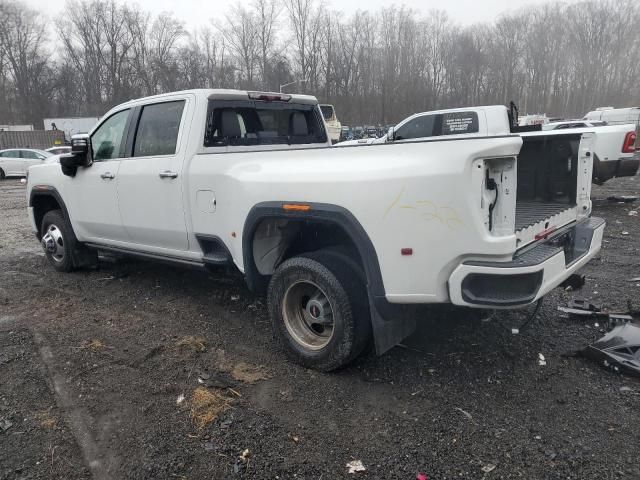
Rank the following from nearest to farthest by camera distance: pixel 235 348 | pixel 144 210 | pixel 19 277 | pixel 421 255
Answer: pixel 421 255
pixel 235 348
pixel 144 210
pixel 19 277

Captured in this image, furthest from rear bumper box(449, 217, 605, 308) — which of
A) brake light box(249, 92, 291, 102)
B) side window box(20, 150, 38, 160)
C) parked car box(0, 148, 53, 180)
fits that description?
side window box(20, 150, 38, 160)

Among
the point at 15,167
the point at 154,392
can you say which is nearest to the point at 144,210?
the point at 154,392

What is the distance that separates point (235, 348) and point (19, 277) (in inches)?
154

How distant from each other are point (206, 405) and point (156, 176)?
2205 mm

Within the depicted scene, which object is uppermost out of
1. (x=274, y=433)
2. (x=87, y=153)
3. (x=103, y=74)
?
(x=103, y=74)

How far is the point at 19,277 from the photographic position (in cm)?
637

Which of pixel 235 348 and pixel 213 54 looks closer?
pixel 235 348

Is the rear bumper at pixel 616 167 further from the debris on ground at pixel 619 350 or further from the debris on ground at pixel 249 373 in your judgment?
the debris on ground at pixel 249 373

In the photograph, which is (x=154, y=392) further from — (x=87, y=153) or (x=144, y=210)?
(x=87, y=153)

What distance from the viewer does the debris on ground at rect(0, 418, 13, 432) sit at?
3012 millimetres

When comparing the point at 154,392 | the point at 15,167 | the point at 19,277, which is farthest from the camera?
the point at 15,167

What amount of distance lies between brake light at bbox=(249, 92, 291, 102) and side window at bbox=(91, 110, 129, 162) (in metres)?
1.37

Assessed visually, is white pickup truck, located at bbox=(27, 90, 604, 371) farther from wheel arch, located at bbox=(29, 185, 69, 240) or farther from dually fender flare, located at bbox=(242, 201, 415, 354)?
wheel arch, located at bbox=(29, 185, 69, 240)

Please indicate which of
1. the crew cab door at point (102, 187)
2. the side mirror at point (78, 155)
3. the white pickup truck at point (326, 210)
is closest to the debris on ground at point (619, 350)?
the white pickup truck at point (326, 210)
